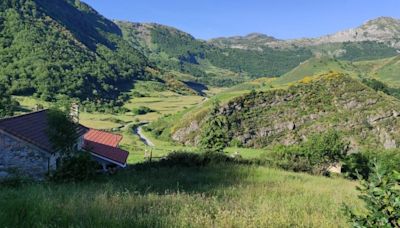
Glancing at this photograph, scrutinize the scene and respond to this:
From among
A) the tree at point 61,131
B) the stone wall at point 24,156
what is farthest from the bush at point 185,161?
the stone wall at point 24,156

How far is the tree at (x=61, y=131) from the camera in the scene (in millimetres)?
23641

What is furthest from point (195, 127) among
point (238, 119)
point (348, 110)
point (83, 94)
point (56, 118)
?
point (56, 118)

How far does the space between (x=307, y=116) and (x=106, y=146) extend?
6674 cm

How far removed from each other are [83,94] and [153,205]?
150206 mm

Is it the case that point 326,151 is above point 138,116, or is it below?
above

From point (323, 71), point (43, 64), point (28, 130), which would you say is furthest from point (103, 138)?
point (43, 64)

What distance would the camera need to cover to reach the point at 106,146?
123 ft

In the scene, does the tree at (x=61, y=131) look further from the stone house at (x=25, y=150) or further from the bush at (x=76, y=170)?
the bush at (x=76, y=170)

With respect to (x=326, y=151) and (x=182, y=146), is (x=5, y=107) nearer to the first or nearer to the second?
(x=182, y=146)

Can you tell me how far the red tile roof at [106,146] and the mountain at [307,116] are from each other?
52.0 meters

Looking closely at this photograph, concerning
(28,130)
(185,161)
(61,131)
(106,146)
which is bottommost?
(106,146)

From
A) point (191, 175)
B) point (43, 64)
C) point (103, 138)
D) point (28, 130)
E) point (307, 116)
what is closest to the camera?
point (191, 175)

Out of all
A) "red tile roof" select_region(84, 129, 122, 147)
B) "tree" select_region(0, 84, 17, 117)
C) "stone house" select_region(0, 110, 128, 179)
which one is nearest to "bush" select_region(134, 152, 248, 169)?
"stone house" select_region(0, 110, 128, 179)

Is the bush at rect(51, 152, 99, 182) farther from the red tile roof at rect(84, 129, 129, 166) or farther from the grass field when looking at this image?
the grass field
